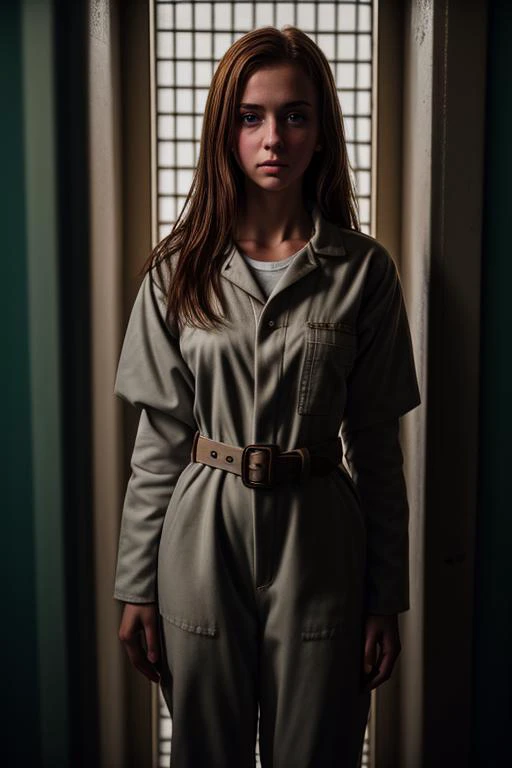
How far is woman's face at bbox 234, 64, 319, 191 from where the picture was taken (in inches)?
51.5

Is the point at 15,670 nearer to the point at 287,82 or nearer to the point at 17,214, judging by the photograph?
the point at 17,214

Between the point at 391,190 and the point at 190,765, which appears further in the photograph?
the point at 391,190

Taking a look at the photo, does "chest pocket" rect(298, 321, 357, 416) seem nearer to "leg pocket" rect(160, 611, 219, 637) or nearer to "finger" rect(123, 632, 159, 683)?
"leg pocket" rect(160, 611, 219, 637)

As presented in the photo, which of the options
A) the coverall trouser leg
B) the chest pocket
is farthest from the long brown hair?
the coverall trouser leg

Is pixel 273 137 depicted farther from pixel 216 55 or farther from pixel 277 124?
pixel 216 55

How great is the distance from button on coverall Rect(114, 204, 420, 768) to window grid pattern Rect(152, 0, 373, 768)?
0.51m

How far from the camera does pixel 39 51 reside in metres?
1.47

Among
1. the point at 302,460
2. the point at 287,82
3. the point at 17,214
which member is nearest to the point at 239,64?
the point at 287,82

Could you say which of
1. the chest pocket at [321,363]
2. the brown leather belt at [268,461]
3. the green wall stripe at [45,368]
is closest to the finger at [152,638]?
the green wall stripe at [45,368]

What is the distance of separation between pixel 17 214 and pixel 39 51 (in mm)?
296

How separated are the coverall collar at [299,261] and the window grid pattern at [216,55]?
460mm

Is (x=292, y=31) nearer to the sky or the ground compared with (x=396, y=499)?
nearer to the sky

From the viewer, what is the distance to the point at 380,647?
1.45 metres

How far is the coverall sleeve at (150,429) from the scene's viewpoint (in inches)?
55.5
